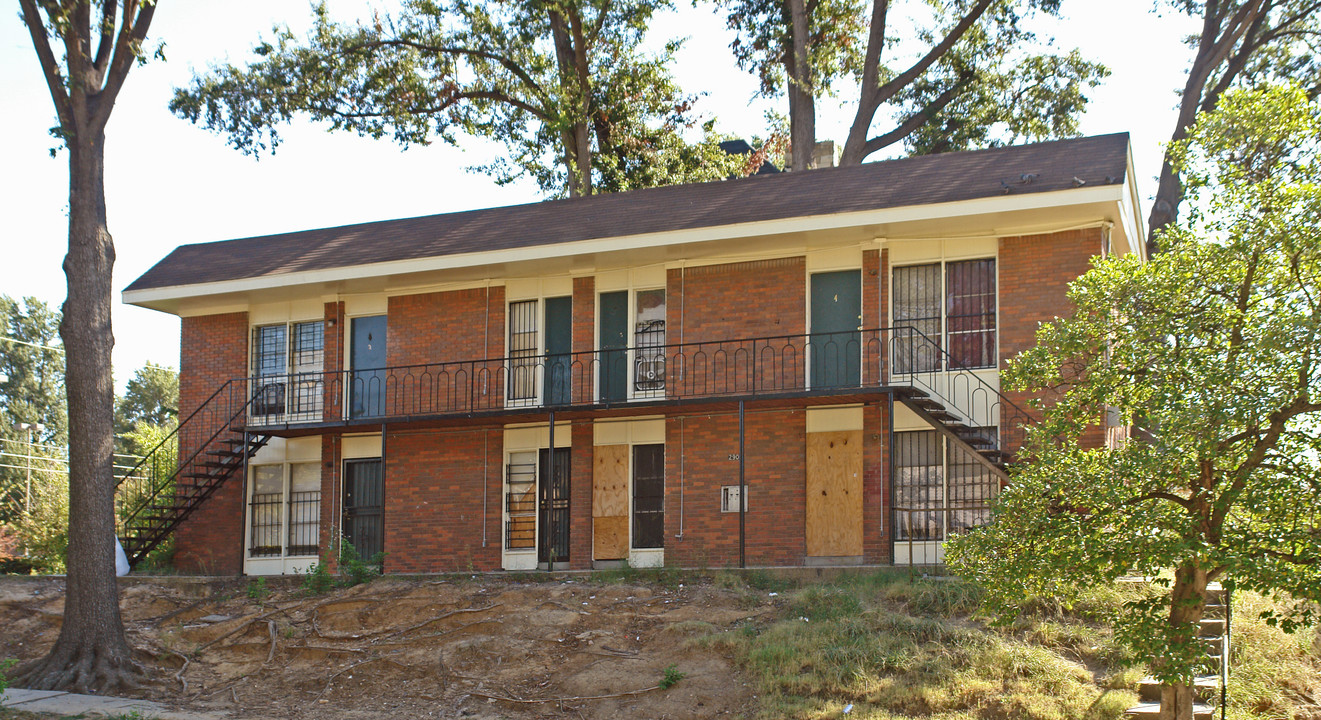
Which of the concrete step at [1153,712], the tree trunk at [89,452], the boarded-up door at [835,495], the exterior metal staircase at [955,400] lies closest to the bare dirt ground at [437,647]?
the tree trunk at [89,452]

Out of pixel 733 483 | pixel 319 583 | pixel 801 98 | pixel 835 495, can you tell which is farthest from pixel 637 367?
pixel 801 98

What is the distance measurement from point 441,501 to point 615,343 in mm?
3977

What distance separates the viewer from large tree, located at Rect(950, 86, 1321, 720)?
8.24 metres

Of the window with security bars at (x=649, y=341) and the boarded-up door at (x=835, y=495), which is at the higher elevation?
the window with security bars at (x=649, y=341)

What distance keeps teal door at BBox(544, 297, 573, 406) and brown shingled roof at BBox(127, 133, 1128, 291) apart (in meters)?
1.38

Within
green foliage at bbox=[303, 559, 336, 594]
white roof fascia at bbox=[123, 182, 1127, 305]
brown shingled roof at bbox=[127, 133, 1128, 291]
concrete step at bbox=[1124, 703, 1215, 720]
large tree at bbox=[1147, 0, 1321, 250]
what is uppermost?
large tree at bbox=[1147, 0, 1321, 250]

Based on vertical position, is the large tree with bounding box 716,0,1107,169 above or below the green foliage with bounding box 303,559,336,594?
above

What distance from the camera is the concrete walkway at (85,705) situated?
39.9 feet

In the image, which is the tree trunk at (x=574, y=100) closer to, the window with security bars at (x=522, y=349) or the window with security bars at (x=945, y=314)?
the window with security bars at (x=522, y=349)

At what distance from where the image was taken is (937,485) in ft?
55.6

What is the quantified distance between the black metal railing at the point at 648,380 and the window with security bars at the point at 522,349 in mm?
24

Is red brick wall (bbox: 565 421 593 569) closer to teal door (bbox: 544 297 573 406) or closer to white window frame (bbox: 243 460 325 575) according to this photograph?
teal door (bbox: 544 297 573 406)

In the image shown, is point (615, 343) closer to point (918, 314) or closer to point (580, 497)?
point (580, 497)

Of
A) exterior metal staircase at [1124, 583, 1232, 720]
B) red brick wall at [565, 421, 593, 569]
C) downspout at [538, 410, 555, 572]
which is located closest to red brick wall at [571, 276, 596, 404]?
red brick wall at [565, 421, 593, 569]
